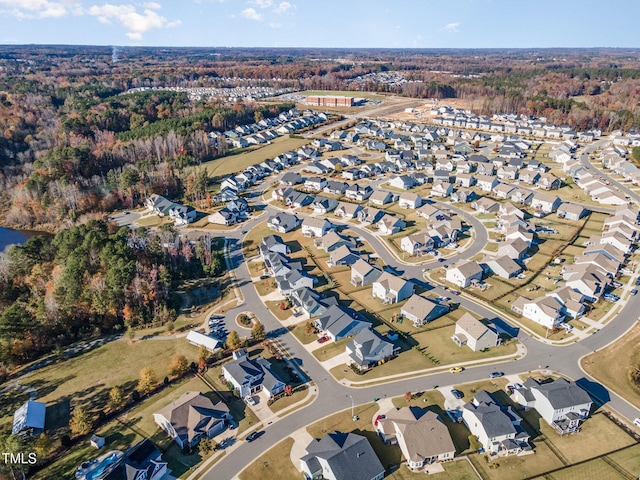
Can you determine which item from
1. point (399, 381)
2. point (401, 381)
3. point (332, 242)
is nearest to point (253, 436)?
point (399, 381)

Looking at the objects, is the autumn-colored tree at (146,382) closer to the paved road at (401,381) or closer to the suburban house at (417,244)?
the paved road at (401,381)

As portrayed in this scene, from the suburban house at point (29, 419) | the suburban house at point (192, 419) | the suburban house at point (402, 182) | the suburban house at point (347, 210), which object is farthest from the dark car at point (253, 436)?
the suburban house at point (402, 182)

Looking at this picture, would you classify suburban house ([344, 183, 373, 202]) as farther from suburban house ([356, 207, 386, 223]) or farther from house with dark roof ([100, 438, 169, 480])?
house with dark roof ([100, 438, 169, 480])

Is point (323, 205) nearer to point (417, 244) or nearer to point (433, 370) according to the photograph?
point (417, 244)

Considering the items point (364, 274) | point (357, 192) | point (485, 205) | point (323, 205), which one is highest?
point (357, 192)

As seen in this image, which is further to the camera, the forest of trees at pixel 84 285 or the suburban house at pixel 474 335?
the forest of trees at pixel 84 285

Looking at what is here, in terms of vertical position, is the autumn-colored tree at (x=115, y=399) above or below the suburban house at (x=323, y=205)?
below

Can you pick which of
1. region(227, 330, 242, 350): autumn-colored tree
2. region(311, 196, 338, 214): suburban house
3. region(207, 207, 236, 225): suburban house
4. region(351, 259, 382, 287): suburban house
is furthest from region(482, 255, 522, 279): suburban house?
region(207, 207, 236, 225): suburban house
